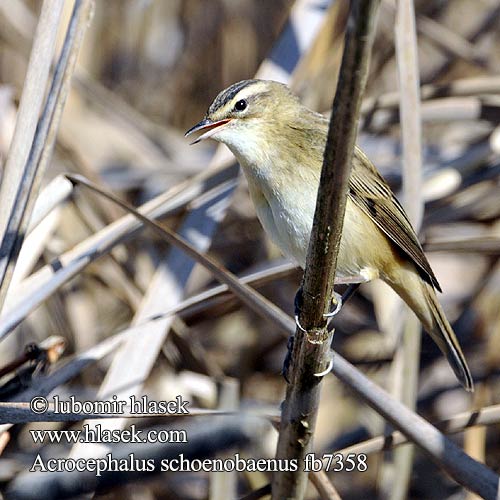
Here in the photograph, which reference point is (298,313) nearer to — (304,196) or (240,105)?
(304,196)

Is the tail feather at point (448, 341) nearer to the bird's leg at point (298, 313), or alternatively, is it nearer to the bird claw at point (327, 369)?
the bird's leg at point (298, 313)

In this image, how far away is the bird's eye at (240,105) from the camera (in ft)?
8.16

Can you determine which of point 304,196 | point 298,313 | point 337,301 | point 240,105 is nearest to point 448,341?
point 337,301

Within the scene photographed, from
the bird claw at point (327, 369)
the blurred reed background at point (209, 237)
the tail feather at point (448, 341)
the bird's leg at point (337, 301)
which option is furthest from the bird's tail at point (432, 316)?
the bird claw at point (327, 369)

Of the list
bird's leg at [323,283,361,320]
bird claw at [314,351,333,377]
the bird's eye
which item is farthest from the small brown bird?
bird claw at [314,351,333,377]

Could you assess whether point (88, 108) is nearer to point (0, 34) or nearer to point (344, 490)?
point (0, 34)

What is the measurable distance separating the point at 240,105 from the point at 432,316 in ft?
3.02

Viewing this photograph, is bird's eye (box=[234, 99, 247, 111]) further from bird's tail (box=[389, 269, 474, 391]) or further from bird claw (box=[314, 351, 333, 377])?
bird claw (box=[314, 351, 333, 377])

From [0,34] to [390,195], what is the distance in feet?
8.78

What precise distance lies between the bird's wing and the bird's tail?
4 centimetres

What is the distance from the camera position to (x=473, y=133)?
4.27m

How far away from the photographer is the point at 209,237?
2955mm

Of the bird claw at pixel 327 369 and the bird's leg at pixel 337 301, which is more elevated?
the bird's leg at pixel 337 301

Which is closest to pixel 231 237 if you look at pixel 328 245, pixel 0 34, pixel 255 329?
pixel 255 329
